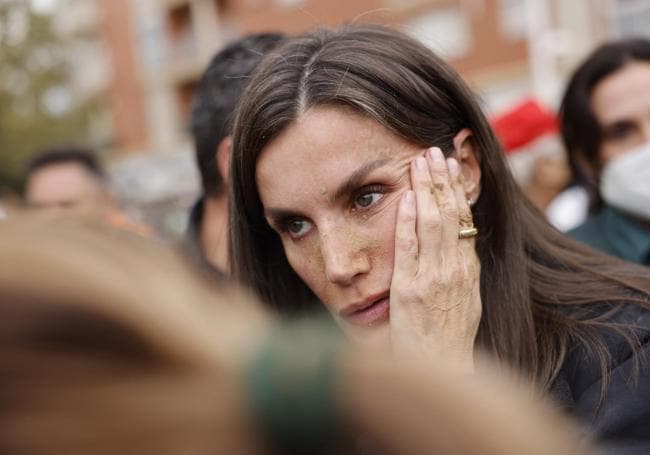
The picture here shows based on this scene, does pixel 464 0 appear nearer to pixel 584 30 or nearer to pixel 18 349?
pixel 584 30

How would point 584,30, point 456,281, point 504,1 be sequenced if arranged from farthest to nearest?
point 504,1 < point 584,30 < point 456,281

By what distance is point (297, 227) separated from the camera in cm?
216

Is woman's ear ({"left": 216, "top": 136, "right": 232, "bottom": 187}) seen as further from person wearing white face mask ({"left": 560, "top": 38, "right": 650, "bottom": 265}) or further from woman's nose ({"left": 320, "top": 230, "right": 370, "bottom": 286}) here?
person wearing white face mask ({"left": 560, "top": 38, "right": 650, "bottom": 265})

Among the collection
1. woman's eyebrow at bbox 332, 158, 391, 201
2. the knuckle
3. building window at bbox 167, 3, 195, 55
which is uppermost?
woman's eyebrow at bbox 332, 158, 391, 201

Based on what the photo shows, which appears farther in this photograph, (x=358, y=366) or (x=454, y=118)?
(x=454, y=118)

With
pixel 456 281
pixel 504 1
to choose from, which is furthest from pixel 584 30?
pixel 456 281

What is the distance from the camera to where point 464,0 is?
65.8 ft

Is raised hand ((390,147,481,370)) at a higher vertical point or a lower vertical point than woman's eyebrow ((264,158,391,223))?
lower

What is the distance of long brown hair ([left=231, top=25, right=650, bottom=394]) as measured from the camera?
209 cm

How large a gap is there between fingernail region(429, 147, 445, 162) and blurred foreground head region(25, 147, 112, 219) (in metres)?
3.89

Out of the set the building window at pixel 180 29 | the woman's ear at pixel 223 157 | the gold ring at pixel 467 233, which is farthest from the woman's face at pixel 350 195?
the building window at pixel 180 29

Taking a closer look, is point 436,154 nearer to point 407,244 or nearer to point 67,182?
point 407,244

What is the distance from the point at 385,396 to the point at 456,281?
4.37 feet

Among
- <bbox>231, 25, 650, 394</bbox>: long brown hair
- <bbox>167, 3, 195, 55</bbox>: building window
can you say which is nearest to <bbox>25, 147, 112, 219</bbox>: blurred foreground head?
<bbox>231, 25, 650, 394</bbox>: long brown hair
